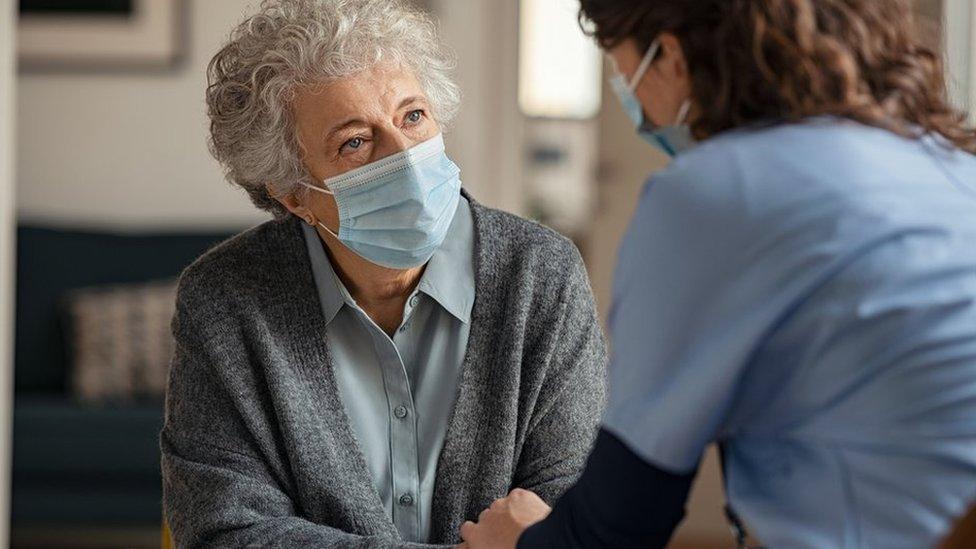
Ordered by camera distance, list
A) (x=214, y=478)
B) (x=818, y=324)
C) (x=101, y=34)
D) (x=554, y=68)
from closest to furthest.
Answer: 1. (x=818, y=324)
2. (x=214, y=478)
3. (x=101, y=34)
4. (x=554, y=68)

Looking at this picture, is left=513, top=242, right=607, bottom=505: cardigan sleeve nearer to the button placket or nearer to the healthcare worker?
the button placket

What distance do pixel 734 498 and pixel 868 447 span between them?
14cm

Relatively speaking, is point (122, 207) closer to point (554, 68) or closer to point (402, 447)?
point (402, 447)

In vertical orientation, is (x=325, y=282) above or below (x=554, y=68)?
above

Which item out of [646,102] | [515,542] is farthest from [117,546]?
[646,102]

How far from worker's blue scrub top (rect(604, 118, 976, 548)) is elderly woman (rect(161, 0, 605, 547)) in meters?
0.59

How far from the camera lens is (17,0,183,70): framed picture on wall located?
477 centimetres

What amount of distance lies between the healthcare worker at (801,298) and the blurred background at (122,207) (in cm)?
284

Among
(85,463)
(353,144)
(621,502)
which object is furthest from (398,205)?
(85,463)

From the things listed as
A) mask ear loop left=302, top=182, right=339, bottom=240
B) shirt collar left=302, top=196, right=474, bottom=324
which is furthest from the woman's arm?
mask ear loop left=302, top=182, right=339, bottom=240

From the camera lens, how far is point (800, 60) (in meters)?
1.12

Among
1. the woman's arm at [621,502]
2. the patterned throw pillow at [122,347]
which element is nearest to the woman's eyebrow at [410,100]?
the woman's arm at [621,502]

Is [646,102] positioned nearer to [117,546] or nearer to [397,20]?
[397,20]

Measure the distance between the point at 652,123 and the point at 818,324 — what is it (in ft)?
1.05
